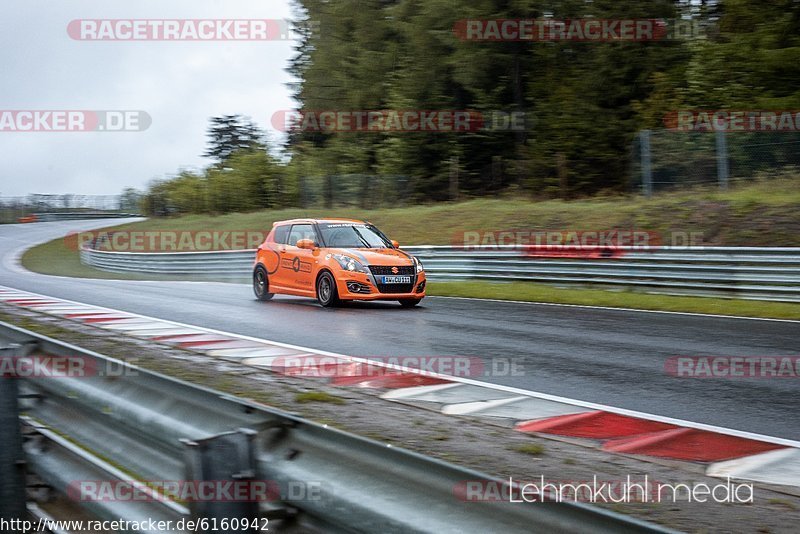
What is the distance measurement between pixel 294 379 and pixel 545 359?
8.99 feet

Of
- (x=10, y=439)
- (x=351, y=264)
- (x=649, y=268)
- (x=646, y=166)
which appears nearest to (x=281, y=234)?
(x=351, y=264)

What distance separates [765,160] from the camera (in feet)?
63.3

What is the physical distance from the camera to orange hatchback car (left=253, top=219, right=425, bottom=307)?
46.6ft

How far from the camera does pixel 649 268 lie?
15984mm

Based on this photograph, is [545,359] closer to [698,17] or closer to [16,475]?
[16,475]

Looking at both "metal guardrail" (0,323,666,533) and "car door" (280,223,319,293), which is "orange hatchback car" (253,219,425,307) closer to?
"car door" (280,223,319,293)

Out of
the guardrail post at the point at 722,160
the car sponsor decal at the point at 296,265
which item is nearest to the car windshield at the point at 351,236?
the car sponsor decal at the point at 296,265

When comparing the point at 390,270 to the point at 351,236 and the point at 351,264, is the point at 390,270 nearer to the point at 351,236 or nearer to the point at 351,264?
the point at 351,264

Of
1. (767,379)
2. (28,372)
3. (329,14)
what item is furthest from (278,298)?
(329,14)

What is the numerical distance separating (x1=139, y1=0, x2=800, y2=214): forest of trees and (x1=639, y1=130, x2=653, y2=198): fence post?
24.1 feet

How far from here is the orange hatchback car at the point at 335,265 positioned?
14211mm

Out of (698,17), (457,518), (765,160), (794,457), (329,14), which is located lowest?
(794,457)

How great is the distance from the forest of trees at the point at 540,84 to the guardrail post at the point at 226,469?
2675 cm

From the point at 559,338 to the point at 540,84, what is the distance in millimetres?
24293
